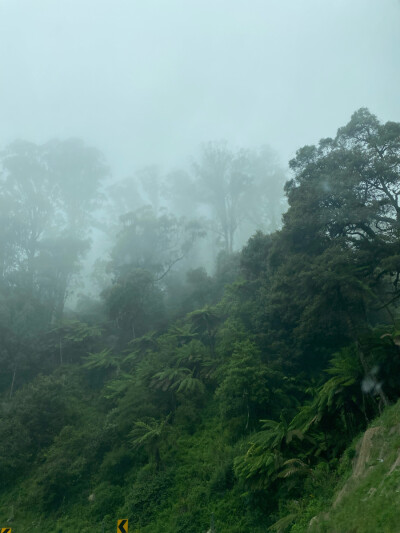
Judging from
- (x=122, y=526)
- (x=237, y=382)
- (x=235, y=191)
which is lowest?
(x=122, y=526)

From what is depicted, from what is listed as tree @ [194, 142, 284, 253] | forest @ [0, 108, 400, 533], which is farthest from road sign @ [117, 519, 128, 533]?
tree @ [194, 142, 284, 253]

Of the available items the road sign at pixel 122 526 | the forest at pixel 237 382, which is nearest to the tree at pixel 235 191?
the forest at pixel 237 382

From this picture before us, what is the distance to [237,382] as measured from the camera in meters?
14.4

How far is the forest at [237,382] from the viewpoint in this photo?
432 inches

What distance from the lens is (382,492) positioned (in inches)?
260

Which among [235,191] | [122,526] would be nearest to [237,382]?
[122,526]

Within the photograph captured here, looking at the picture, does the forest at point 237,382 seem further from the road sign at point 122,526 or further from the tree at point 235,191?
the tree at point 235,191

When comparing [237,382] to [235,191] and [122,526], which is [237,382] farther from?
[235,191]

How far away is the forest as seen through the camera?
432 inches

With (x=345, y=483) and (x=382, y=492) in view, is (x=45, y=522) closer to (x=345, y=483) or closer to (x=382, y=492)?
(x=345, y=483)

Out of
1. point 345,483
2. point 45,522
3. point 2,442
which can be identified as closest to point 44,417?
point 2,442

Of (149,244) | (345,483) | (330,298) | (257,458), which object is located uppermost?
(149,244)

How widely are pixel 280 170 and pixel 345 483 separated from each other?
156 ft

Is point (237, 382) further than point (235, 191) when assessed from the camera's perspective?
No
